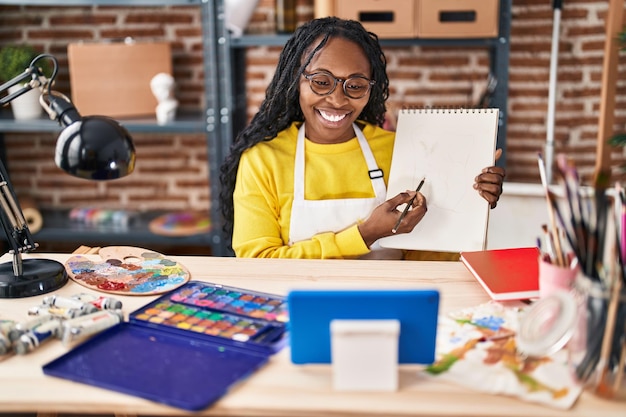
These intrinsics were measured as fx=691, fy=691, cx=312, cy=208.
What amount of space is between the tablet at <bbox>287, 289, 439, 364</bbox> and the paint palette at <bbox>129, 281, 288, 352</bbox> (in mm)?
82

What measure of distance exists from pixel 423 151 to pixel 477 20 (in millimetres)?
1136

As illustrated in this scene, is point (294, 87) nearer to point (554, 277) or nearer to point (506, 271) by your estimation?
point (506, 271)

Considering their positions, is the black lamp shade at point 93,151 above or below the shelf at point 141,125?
above

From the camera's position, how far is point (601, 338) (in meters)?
0.91

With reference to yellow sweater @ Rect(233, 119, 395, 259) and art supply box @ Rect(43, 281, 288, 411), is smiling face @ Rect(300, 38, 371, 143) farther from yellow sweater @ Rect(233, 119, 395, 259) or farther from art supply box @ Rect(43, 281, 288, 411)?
art supply box @ Rect(43, 281, 288, 411)

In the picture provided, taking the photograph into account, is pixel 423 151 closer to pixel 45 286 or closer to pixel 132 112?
pixel 45 286

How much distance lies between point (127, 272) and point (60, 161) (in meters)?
0.36

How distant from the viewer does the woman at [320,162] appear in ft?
5.36

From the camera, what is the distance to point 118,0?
9.20 feet

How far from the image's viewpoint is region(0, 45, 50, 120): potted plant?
2895mm

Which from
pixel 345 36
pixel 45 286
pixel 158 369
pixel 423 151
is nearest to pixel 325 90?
pixel 345 36

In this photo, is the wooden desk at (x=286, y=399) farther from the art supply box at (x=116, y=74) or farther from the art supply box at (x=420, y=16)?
the art supply box at (x=116, y=74)

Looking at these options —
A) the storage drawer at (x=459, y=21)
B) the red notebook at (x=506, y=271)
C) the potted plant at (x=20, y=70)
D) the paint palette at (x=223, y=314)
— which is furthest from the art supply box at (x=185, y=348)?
the potted plant at (x=20, y=70)

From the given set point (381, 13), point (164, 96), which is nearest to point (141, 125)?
point (164, 96)
